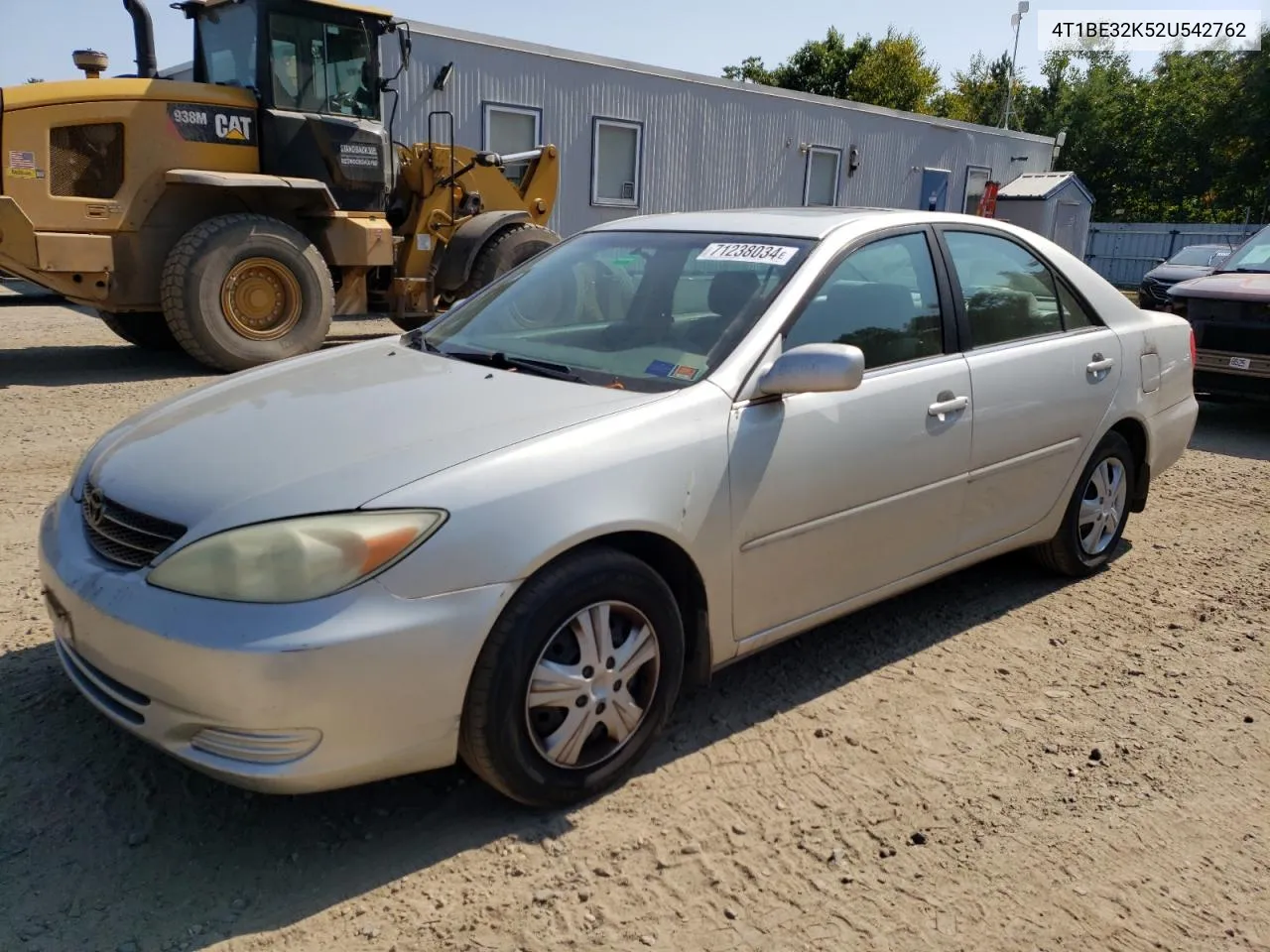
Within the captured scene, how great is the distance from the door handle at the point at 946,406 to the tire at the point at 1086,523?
1.01m

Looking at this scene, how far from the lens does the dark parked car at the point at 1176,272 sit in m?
14.2

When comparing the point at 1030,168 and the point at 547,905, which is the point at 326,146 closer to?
the point at 547,905

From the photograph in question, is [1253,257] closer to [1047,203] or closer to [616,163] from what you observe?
[616,163]

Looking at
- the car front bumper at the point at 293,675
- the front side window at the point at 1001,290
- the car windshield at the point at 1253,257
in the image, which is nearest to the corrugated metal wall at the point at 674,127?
→ the car windshield at the point at 1253,257

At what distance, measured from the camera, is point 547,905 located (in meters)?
2.38

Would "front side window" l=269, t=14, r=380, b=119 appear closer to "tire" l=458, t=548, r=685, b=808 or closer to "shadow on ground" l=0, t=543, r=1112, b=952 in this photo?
"shadow on ground" l=0, t=543, r=1112, b=952

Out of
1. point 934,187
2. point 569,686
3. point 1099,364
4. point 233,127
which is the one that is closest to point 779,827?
point 569,686

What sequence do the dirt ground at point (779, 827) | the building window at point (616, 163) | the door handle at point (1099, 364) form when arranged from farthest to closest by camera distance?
the building window at point (616, 163) → the door handle at point (1099, 364) → the dirt ground at point (779, 827)

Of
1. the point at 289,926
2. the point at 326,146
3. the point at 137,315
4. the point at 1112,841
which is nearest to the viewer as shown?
the point at 289,926

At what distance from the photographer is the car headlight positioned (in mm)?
2273

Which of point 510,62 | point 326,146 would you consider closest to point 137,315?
point 326,146

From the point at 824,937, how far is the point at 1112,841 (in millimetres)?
921

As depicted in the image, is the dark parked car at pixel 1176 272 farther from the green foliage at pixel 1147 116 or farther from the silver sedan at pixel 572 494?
the green foliage at pixel 1147 116

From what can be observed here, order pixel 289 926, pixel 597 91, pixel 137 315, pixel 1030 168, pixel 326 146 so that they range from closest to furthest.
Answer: pixel 289 926 < pixel 326 146 < pixel 137 315 < pixel 597 91 < pixel 1030 168
